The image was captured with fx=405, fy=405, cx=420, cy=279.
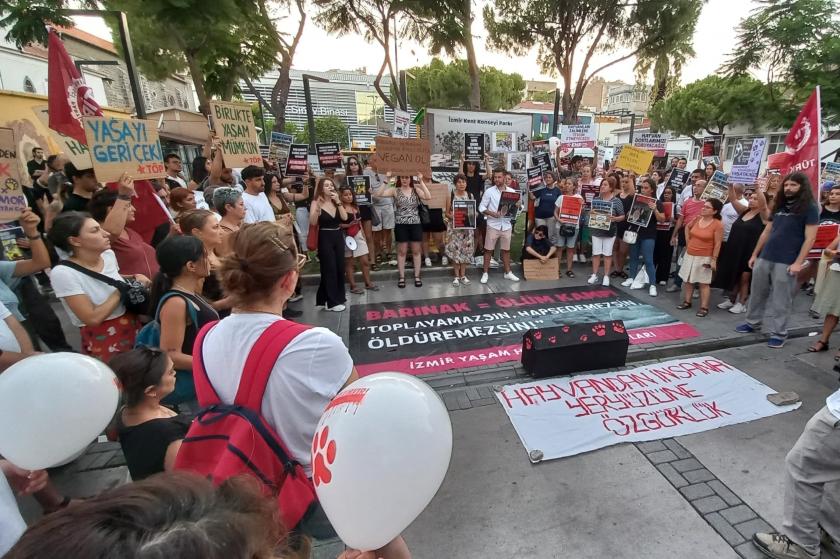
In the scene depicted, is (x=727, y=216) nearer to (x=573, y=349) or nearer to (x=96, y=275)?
(x=573, y=349)

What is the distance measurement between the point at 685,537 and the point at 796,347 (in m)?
3.83

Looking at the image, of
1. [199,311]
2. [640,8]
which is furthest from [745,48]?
[199,311]

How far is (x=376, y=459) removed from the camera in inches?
43.0

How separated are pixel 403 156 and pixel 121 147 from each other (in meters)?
3.89

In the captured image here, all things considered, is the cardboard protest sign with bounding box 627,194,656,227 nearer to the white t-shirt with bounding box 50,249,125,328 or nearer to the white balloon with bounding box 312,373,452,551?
the white balloon with bounding box 312,373,452,551

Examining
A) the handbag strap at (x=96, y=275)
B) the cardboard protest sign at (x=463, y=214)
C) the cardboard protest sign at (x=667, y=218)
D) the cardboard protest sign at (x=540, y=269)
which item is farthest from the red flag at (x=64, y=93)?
the cardboard protest sign at (x=667, y=218)

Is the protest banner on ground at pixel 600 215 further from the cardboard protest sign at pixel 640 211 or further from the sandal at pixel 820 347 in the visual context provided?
the sandal at pixel 820 347

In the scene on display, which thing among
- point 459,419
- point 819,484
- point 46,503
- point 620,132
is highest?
point 620,132

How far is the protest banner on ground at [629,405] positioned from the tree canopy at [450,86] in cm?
2922

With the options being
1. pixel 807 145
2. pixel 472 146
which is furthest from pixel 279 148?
pixel 807 145

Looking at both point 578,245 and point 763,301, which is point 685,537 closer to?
point 763,301

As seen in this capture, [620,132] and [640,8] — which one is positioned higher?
[640,8]

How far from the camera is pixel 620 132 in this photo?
40188 mm

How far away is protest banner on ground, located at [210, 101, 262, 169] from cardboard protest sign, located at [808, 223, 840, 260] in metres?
7.04
